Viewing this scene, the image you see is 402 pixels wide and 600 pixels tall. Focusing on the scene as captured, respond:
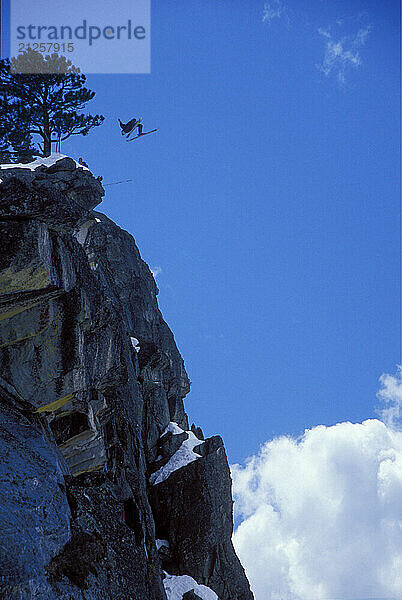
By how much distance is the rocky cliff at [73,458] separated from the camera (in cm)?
1059

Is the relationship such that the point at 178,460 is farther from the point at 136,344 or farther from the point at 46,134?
the point at 46,134

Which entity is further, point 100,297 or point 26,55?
point 26,55

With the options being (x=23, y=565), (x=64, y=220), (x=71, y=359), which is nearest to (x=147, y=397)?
(x=71, y=359)

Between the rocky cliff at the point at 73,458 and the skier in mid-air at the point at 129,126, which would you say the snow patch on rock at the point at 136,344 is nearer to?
the rocky cliff at the point at 73,458

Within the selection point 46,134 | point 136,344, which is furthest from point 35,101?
point 136,344

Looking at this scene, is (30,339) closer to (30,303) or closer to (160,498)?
(30,303)

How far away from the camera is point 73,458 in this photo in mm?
20250

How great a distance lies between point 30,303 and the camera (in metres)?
15.4

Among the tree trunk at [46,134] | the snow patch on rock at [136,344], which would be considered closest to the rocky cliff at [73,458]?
the snow patch on rock at [136,344]

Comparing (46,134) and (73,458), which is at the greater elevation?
(46,134)

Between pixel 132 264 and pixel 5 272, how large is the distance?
36387 mm

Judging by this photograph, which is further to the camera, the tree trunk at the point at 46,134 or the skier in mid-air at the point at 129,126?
the tree trunk at the point at 46,134

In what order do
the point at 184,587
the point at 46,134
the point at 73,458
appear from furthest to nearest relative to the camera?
the point at 46,134, the point at 184,587, the point at 73,458

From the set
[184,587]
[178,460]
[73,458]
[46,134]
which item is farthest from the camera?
[46,134]
